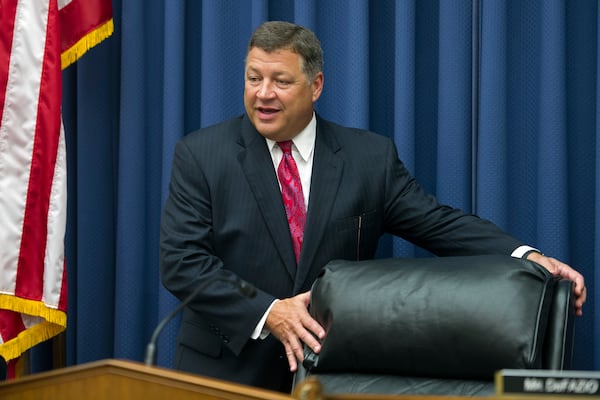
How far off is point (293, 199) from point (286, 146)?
17 centimetres

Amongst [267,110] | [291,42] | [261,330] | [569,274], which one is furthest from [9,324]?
[569,274]

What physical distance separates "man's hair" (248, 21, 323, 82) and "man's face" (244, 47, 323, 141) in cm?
2

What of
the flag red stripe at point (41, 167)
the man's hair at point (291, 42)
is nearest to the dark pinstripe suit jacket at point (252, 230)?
the man's hair at point (291, 42)

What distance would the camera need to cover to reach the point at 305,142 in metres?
3.03

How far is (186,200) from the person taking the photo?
2896 millimetres

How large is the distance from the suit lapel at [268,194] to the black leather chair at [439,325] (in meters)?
0.45

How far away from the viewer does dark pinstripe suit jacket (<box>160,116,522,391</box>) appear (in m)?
2.85

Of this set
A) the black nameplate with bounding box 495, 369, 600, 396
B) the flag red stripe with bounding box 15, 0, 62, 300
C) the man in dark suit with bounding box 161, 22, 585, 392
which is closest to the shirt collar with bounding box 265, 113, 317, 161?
the man in dark suit with bounding box 161, 22, 585, 392

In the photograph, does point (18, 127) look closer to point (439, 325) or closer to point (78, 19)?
point (78, 19)

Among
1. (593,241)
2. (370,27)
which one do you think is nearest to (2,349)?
(370,27)

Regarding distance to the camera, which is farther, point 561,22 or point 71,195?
point 71,195

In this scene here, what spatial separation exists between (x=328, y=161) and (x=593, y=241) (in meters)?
0.96

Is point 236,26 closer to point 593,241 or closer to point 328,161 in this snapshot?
point 328,161

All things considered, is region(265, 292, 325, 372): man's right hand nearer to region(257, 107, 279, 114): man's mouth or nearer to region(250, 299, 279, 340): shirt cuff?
region(250, 299, 279, 340): shirt cuff
